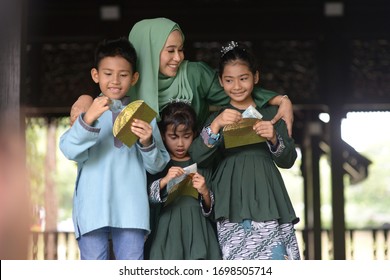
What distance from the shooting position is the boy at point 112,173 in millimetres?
3598

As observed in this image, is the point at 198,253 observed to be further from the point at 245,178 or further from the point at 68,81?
the point at 68,81

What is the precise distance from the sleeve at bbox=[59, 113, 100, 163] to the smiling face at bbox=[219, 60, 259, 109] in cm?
62

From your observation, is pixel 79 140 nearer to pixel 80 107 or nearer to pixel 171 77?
pixel 80 107

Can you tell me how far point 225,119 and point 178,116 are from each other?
27 cm

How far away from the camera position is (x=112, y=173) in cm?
366

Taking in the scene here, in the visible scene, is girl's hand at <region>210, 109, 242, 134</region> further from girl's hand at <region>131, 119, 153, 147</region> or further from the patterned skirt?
the patterned skirt

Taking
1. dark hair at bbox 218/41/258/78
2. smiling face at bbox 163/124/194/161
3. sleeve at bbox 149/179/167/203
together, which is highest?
dark hair at bbox 218/41/258/78

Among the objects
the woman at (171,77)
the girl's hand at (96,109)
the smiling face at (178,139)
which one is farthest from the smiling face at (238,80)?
the girl's hand at (96,109)

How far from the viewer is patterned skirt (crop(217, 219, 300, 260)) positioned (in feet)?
12.1

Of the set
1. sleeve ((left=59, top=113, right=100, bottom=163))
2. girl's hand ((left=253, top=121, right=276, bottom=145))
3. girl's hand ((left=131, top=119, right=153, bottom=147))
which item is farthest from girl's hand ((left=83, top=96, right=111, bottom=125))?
girl's hand ((left=253, top=121, right=276, bottom=145))

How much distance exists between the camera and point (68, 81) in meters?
7.39

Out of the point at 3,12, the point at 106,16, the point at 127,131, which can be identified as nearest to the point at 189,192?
the point at 127,131

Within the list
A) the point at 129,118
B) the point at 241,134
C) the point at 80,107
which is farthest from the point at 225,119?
the point at 80,107
